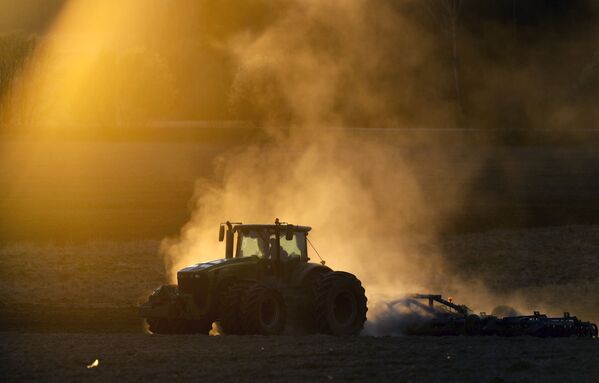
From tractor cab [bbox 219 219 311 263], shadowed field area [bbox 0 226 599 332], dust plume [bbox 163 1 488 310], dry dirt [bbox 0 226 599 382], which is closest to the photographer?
dry dirt [bbox 0 226 599 382]

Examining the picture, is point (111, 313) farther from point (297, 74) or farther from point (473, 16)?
point (473, 16)

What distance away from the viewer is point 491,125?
263 ft

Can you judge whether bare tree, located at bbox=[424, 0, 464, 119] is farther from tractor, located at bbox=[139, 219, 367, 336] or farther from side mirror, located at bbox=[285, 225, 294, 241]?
side mirror, located at bbox=[285, 225, 294, 241]

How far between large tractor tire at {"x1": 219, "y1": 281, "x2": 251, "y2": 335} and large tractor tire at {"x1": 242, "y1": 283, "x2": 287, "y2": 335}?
168mm

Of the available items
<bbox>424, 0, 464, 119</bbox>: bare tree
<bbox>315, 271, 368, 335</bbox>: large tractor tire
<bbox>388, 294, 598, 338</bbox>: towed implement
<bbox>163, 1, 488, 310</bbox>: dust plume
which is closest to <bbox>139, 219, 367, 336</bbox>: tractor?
<bbox>315, 271, 368, 335</bbox>: large tractor tire

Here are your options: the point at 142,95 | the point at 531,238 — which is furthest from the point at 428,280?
the point at 142,95

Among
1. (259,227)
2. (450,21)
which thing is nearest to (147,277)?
(259,227)

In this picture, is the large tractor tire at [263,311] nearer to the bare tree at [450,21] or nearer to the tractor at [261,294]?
the tractor at [261,294]

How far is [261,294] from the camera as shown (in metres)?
21.0

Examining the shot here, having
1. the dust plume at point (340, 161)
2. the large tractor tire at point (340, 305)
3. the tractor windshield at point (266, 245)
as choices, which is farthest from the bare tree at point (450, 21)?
the large tractor tire at point (340, 305)

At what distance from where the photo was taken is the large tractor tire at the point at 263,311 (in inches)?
821

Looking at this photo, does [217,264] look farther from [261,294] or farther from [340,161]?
[340,161]

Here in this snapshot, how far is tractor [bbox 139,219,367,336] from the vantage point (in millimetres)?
21188

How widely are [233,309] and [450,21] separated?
66.5 meters
